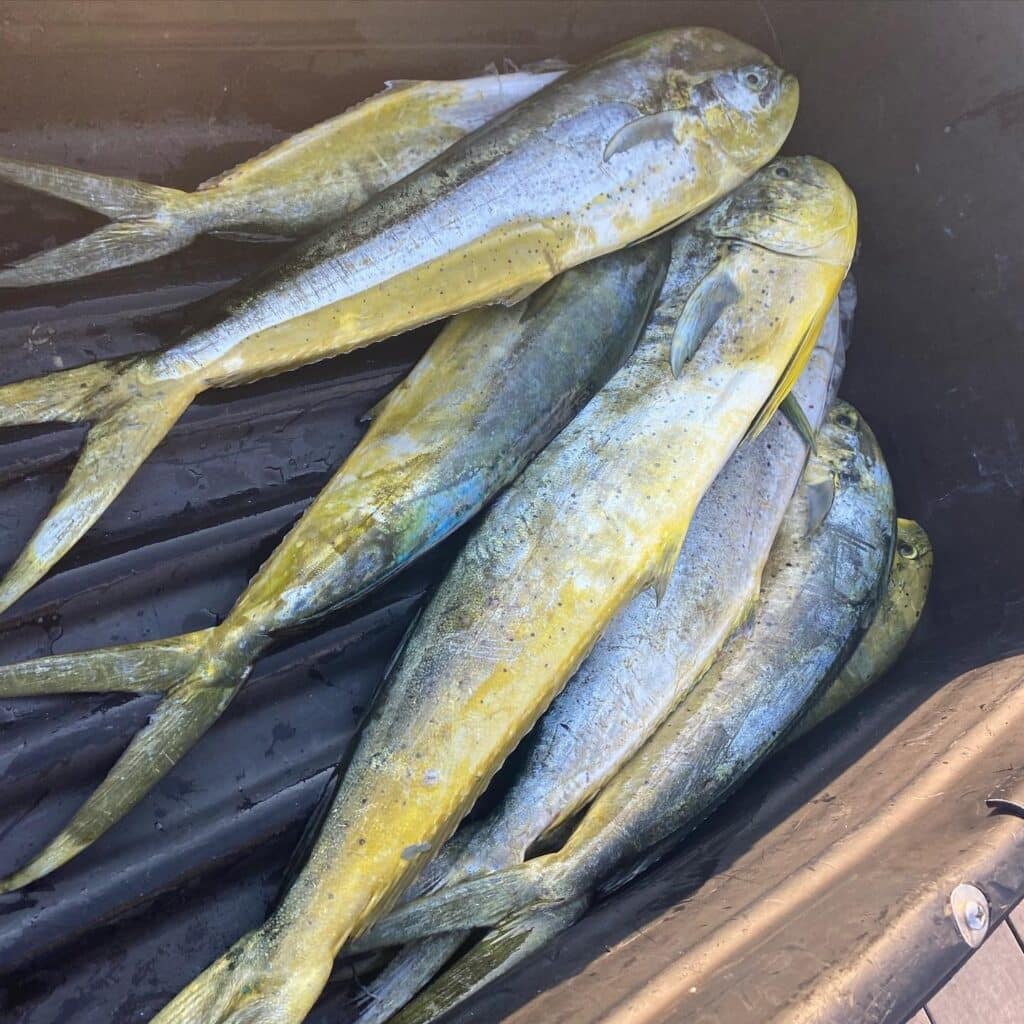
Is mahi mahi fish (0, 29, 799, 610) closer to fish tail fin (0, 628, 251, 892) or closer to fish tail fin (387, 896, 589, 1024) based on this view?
fish tail fin (0, 628, 251, 892)

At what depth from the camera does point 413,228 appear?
5.51ft

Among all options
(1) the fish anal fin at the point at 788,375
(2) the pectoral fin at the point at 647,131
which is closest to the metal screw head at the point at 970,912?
(1) the fish anal fin at the point at 788,375

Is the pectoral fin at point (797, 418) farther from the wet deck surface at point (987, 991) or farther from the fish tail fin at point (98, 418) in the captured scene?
the wet deck surface at point (987, 991)

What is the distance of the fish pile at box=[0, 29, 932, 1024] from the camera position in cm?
158

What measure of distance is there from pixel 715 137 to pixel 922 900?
1592 mm

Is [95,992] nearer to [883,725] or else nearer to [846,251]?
[883,725]

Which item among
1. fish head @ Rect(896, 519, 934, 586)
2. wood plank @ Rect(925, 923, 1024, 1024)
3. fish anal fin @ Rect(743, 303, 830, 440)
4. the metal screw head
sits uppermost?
fish anal fin @ Rect(743, 303, 830, 440)

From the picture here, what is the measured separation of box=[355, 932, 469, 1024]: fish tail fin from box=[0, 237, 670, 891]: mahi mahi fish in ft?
2.00

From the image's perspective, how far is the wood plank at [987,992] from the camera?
87.5 inches

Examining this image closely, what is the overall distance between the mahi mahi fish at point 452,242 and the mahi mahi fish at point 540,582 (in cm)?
25

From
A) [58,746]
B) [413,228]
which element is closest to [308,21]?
[413,228]

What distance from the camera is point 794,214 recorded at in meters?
1.89

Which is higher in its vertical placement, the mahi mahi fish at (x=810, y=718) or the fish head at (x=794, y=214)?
the fish head at (x=794, y=214)

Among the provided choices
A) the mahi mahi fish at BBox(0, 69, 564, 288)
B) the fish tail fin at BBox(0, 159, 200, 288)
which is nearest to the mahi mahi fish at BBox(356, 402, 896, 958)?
the mahi mahi fish at BBox(0, 69, 564, 288)
